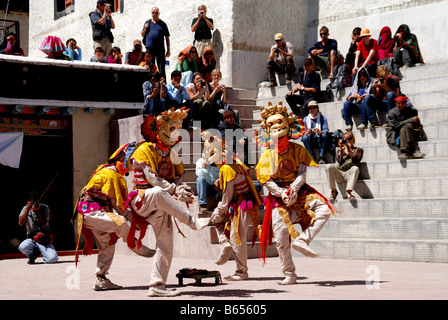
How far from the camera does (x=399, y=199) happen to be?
471 inches

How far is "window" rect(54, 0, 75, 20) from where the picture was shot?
23755 mm

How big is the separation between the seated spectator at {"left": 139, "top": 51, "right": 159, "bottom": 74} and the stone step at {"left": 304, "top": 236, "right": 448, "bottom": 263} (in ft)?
18.4

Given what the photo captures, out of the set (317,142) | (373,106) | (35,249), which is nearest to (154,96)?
(317,142)

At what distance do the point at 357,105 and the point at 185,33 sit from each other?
236 inches

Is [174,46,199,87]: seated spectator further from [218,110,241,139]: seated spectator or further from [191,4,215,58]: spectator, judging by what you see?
[218,110,241,139]: seated spectator

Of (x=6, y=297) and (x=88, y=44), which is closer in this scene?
(x=6, y=297)

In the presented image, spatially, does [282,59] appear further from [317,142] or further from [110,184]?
[110,184]

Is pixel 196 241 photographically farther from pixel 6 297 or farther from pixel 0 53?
pixel 0 53

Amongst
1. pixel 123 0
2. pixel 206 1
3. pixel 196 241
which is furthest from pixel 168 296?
pixel 123 0

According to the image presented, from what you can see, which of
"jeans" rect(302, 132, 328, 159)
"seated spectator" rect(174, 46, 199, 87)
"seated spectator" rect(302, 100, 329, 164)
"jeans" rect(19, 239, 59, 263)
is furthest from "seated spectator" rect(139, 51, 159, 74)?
"jeans" rect(19, 239, 59, 263)

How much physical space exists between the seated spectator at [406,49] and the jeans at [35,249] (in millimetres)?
7809

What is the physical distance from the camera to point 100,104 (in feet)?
49.4

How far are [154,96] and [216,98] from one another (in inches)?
50.5

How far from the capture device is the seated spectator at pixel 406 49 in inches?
596
